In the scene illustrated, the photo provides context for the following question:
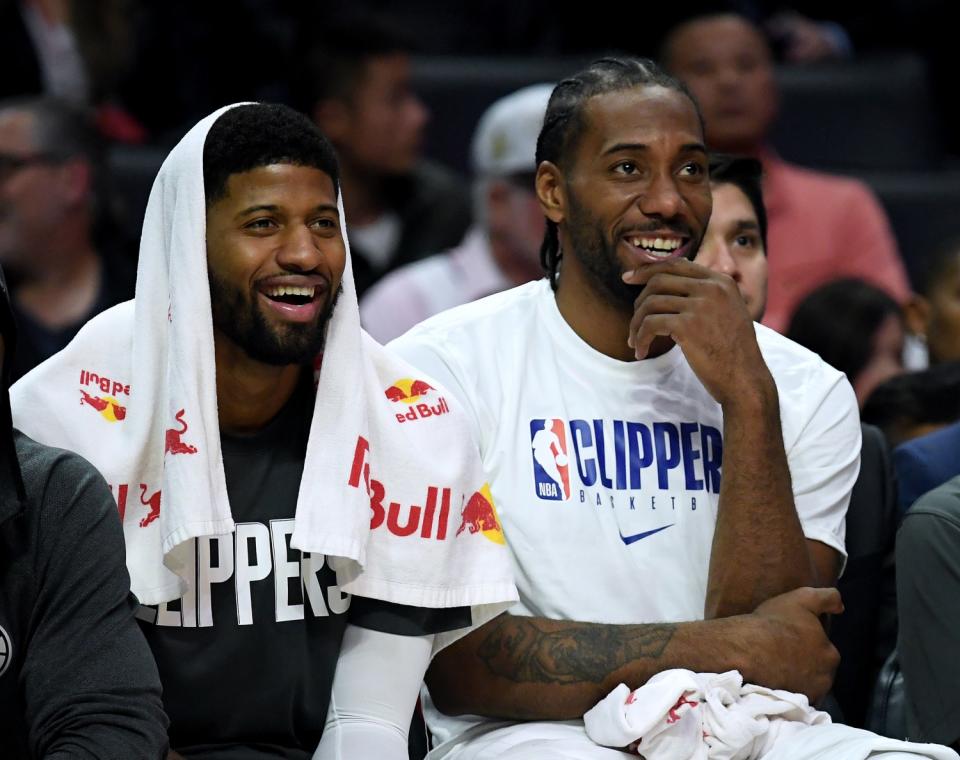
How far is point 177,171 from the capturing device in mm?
2945

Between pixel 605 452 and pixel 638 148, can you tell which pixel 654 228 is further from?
pixel 605 452

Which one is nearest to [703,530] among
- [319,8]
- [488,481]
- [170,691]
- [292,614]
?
[488,481]

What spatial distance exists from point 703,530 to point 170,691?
1.03 m

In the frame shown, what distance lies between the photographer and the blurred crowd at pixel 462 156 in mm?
4902

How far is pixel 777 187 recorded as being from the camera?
227 inches

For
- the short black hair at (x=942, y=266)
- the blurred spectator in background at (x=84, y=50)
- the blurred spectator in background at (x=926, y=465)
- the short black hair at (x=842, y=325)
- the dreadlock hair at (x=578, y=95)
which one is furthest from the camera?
the blurred spectator in background at (x=84, y=50)

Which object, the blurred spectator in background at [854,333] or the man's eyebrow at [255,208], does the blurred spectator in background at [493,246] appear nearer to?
the blurred spectator in background at [854,333]

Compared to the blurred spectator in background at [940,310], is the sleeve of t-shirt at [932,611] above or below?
below

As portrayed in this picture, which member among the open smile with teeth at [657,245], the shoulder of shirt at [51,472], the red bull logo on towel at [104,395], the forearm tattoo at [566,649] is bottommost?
the forearm tattoo at [566,649]

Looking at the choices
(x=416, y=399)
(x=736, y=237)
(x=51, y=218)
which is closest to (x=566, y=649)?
(x=416, y=399)

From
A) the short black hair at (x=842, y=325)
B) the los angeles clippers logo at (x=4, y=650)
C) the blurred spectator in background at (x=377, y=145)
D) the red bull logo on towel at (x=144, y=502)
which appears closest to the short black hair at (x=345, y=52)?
the blurred spectator in background at (x=377, y=145)

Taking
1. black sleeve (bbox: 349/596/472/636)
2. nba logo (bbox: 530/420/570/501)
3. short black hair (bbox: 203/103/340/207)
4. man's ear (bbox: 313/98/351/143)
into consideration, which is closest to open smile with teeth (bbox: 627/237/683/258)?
nba logo (bbox: 530/420/570/501)

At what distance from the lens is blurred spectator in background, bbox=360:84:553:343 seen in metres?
5.23

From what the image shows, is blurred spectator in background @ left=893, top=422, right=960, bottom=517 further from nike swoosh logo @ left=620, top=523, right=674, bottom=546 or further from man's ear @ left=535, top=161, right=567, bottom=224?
man's ear @ left=535, top=161, right=567, bottom=224
